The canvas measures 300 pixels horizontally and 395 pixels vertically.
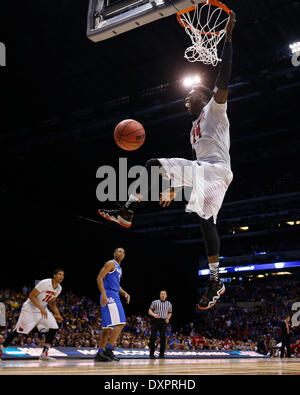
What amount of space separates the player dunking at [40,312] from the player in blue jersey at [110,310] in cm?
92

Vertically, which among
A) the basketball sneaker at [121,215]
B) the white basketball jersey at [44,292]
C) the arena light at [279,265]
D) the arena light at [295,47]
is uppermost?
the arena light at [295,47]

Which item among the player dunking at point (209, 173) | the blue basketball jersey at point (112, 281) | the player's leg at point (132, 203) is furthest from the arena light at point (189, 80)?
the player's leg at point (132, 203)

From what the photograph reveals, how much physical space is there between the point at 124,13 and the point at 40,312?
4607 mm

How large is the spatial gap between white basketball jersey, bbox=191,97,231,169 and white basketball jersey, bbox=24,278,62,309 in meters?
4.17

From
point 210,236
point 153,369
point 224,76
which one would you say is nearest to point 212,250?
point 210,236

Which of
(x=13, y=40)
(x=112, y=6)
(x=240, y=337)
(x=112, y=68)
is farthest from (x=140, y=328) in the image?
(x=112, y=6)

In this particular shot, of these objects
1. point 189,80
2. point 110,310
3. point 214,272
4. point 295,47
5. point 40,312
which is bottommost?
point 40,312

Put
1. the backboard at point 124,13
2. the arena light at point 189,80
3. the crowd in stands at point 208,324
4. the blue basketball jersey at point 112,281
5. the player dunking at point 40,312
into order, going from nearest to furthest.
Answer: the backboard at point 124,13 < the blue basketball jersey at point 112,281 < the player dunking at point 40,312 < the arena light at point 189,80 < the crowd in stands at point 208,324

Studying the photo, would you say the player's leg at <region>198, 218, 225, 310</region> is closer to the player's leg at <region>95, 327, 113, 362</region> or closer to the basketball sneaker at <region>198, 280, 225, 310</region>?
the basketball sneaker at <region>198, 280, 225, 310</region>

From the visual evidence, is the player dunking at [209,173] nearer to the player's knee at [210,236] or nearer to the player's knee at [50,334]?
the player's knee at [210,236]

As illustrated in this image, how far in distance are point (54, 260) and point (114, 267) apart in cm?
1127

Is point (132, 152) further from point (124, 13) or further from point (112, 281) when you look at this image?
point (124, 13)

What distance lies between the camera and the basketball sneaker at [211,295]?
11.4ft

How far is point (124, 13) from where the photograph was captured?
5270 millimetres
